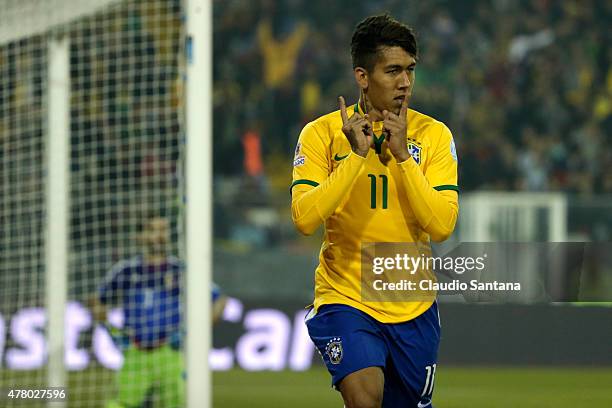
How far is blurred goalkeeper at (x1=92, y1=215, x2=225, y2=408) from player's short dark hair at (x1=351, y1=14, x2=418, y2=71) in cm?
475

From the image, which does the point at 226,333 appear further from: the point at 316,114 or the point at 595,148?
the point at 595,148

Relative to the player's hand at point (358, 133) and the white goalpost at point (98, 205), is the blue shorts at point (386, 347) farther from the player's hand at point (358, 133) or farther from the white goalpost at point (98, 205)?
the white goalpost at point (98, 205)

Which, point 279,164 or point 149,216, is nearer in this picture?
point 149,216

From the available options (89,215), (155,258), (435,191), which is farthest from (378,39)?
(89,215)

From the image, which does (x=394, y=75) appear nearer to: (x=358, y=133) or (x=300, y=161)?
(x=358, y=133)

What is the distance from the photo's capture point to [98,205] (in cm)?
1073

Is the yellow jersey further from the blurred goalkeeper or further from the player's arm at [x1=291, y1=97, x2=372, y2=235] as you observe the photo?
the blurred goalkeeper

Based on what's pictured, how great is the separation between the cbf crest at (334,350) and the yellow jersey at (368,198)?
0.55 feet

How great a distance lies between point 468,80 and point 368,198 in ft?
47.4

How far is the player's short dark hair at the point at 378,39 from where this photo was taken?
4.84 meters

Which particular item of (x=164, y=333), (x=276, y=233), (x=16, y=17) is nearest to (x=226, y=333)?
(x=276, y=233)

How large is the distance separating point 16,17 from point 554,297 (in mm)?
3664

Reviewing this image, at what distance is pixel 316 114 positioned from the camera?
59.7 ft

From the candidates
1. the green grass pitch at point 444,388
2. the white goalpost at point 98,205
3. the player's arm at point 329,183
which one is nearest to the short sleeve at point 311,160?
the player's arm at point 329,183
